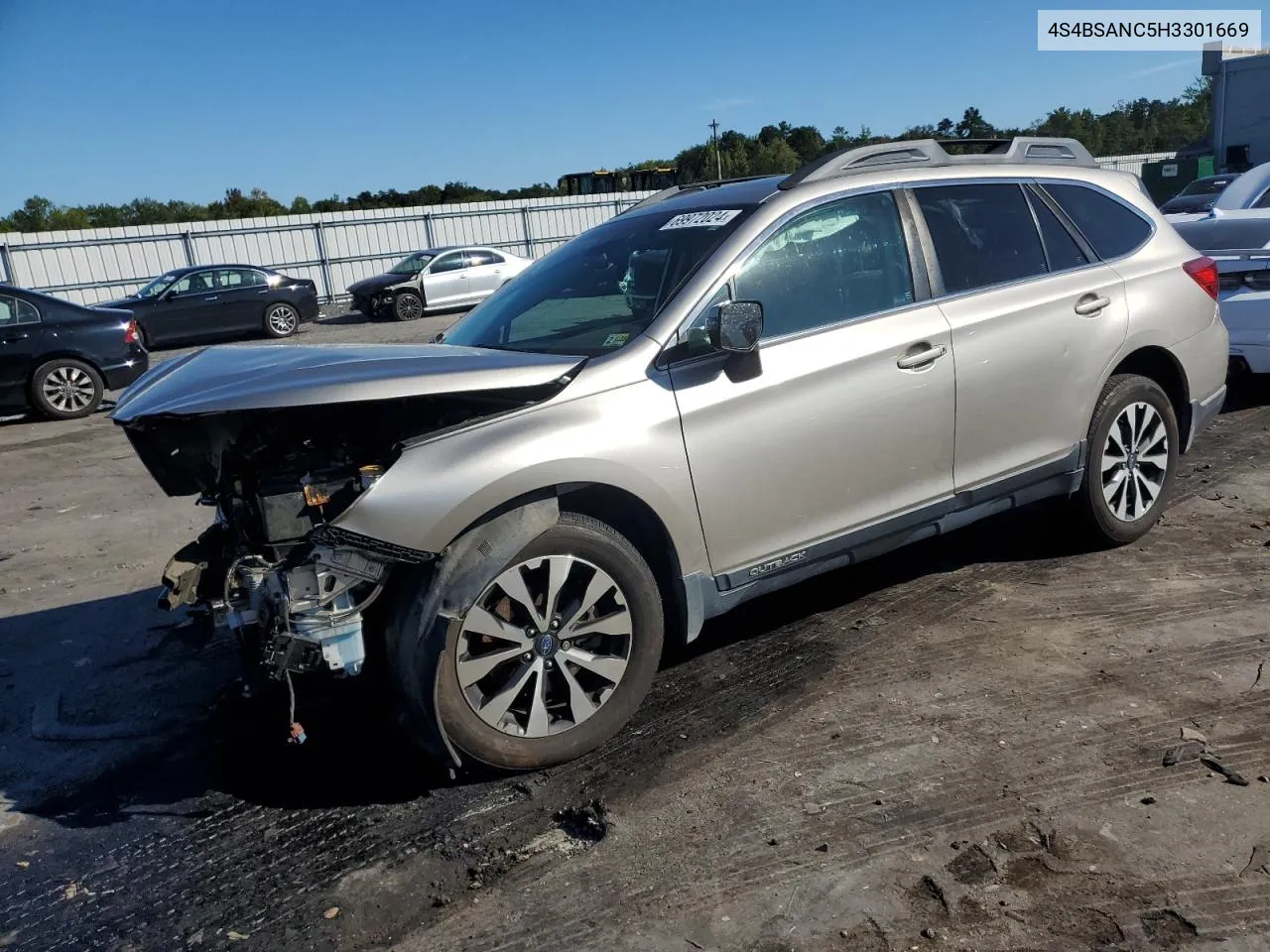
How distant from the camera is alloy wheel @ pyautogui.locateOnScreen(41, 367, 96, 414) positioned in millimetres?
11539

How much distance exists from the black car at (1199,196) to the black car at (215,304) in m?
16.6

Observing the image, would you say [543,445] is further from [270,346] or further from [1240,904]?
[1240,904]

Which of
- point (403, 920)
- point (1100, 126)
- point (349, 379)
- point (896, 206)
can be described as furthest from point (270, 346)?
point (1100, 126)

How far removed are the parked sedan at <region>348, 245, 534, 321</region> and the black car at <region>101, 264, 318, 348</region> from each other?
154cm

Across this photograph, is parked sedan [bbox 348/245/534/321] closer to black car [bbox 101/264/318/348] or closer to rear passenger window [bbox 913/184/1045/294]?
black car [bbox 101/264/318/348]

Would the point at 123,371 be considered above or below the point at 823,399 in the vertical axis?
below

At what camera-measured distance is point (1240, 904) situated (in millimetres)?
2525

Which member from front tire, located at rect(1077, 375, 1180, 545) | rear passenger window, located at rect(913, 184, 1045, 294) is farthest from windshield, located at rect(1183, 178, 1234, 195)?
rear passenger window, located at rect(913, 184, 1045, 294)

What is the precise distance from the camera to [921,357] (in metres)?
4.02

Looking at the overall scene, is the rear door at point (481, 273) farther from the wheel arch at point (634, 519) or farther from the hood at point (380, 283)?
the wheel arch at point (634, 519)

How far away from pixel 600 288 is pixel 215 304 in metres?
18.3

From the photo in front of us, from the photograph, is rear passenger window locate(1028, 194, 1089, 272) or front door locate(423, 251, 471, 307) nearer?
rear passenger window locate(1028, 194, 1089, 272)

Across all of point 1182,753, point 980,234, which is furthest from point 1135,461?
point 1182,753

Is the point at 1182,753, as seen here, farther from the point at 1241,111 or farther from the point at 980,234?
the point at 1241,111
